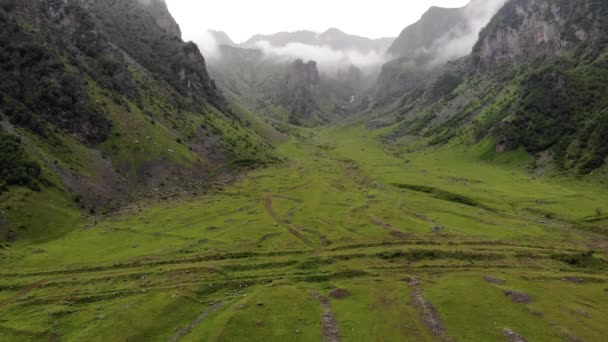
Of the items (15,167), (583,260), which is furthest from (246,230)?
(583,260)

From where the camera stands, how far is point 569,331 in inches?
1567

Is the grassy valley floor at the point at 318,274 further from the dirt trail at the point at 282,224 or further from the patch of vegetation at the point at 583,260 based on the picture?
the dirt trail at the point at 282,224

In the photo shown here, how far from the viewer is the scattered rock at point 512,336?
127 ft

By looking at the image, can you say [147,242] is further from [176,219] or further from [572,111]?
[572,111]

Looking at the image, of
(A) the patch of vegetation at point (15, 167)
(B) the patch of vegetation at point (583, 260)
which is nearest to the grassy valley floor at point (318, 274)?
(B) the patch of vegetation at point (583, 260)

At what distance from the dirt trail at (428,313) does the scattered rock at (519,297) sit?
9989mm

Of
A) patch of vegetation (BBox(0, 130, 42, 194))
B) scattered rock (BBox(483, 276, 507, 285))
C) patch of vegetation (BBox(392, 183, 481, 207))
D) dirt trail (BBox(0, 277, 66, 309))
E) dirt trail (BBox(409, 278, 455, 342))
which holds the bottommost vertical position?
patch of vegetation (BBox(392, 183, 481, 207))

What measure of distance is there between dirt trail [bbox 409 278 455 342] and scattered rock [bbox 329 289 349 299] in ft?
27.0

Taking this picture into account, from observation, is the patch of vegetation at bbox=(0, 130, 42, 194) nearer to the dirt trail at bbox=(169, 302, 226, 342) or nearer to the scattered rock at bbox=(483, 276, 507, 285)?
the dirt trail at bbox=(169, 302, 226, 342)

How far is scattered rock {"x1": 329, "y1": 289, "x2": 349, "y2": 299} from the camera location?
165 feet

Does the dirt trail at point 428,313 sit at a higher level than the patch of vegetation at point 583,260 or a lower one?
higher

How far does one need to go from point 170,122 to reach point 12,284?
398ft

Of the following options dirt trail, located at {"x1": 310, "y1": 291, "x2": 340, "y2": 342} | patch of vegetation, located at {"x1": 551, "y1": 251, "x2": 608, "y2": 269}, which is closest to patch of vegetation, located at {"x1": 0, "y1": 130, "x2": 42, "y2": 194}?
dirt trail, located at {"x1": 310, "y1": 291, "x2": 340, "y2": 342}

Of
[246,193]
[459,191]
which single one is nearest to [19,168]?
[246,193]
